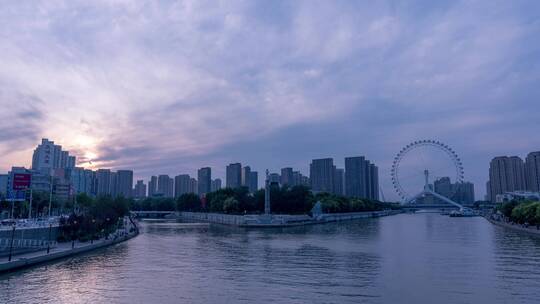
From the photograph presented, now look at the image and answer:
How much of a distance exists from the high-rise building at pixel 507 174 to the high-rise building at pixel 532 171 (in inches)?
126

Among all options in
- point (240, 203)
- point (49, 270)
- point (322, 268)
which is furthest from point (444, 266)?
point (240, 203)

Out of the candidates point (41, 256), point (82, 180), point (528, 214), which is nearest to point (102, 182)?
point (82, 180)

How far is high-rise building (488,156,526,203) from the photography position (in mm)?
169125

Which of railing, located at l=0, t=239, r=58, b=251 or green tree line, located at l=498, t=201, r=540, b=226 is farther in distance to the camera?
green tree line, located at l=498, t=201, r=540, b=226

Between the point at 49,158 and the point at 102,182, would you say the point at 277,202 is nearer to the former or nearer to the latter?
the point at 49,158

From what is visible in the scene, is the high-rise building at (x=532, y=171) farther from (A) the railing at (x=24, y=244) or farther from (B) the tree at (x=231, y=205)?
(A) the railing at (x=24, y=244)

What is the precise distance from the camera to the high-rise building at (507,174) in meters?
169

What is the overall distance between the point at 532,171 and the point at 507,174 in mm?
15876

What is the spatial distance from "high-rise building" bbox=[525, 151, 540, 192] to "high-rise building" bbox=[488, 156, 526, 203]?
3208 millimetres

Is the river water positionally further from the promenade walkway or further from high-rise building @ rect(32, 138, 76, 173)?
high-rise building @ rect(32, 138, 76, 173)

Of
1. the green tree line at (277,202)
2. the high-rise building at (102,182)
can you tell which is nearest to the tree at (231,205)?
the green tree line at (277,202)

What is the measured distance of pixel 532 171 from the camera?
159 metres

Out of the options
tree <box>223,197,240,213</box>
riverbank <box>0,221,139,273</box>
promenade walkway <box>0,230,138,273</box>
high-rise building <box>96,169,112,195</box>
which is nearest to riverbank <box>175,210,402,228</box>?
tree <box>223,197,240,213</box>

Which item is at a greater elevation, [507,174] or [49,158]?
[49,158]
